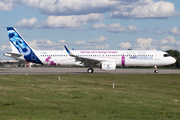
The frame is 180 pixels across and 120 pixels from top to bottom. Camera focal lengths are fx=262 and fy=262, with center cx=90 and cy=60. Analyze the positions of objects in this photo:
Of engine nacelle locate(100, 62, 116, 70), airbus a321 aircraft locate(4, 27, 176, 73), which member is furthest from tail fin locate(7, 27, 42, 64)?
engine nacelle locate(100, 62, 116, 70)

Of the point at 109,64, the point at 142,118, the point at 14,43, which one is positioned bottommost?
the point at 142,118

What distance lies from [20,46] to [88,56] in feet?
41.6

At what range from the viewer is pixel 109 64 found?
4362cm

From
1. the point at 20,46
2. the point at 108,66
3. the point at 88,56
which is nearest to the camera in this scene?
the point at 108,66

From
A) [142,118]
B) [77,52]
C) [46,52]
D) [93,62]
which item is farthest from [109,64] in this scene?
[142,118]

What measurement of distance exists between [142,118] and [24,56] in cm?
3938

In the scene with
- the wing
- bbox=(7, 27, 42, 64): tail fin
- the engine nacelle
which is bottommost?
the engine nacelle

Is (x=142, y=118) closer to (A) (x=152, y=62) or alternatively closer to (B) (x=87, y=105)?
(B) (x=87, y=105)

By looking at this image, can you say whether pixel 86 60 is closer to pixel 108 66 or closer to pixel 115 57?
pixel 108 66

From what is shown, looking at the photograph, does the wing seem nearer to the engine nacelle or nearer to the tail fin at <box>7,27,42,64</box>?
the engine nacelle

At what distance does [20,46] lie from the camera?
48000 mm

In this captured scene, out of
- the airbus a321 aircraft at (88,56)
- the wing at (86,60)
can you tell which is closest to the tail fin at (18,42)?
the airbus a321 aircraft at (88,56)

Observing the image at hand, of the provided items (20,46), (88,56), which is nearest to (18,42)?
(20,46)

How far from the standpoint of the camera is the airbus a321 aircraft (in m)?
45.4
